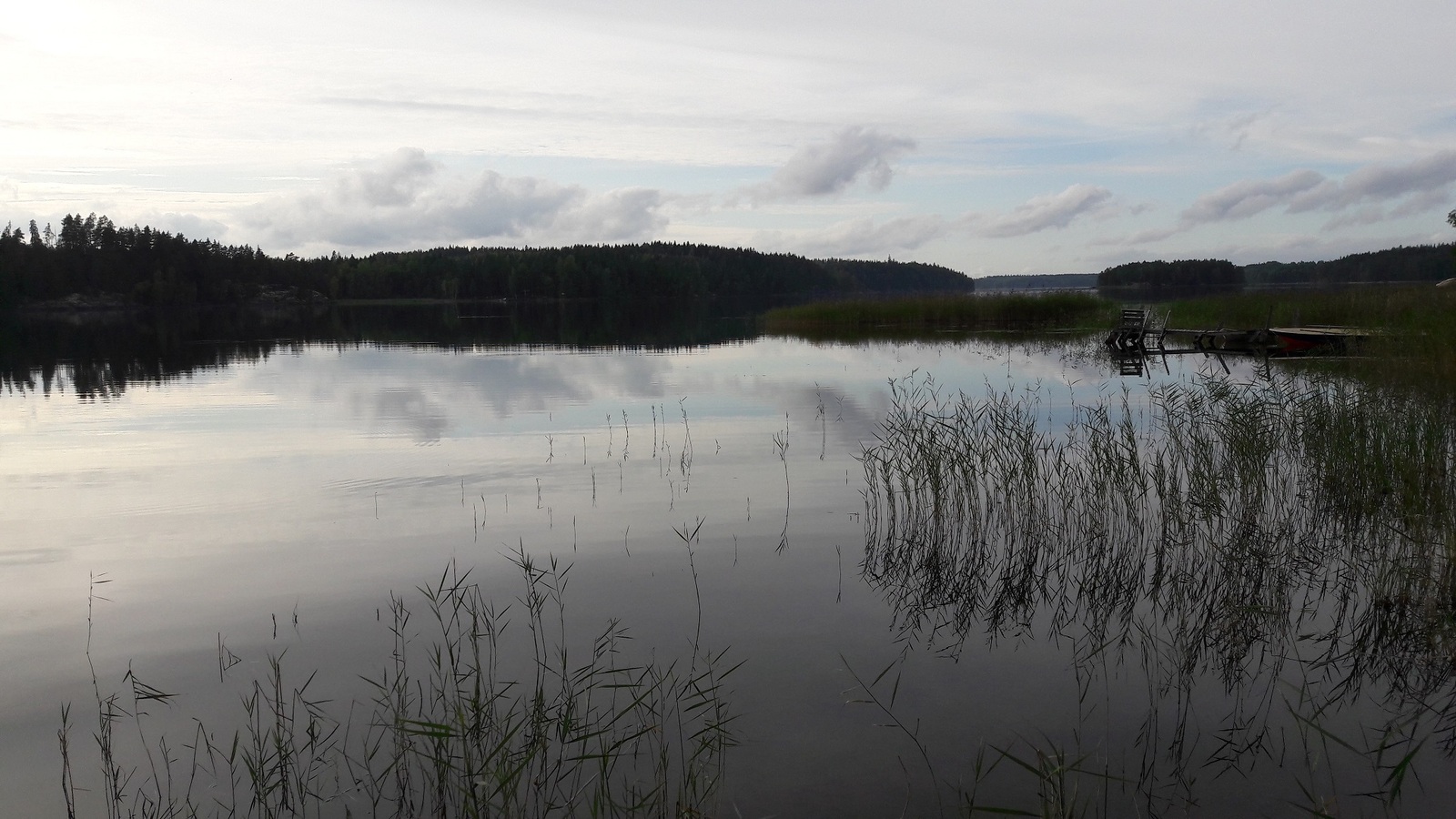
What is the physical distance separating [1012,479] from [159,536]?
959 centimetres

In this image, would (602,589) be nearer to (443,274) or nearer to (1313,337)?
(1313,337)

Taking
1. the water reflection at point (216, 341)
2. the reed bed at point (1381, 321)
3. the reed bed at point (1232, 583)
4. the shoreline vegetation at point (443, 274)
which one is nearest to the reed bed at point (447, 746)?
the reed bed at point (1232, 583)

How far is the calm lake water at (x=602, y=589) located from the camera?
5.26m

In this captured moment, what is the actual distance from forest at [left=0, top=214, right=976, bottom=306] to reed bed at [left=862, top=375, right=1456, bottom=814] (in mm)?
117752

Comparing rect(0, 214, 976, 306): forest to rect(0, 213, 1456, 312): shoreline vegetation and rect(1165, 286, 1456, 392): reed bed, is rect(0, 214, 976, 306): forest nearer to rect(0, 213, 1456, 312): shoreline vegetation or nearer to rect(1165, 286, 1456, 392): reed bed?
rect(0, 213, 1456, 312): shoreline vegetation

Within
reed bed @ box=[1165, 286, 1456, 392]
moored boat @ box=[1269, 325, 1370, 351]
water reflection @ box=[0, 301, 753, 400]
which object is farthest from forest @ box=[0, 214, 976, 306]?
moored boat @ box=[1269, 325, 1370, 351]

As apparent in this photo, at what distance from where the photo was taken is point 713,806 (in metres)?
4.92

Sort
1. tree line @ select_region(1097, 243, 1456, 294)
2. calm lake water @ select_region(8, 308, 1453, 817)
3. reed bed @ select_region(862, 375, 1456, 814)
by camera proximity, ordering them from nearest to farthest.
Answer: calm lake water @ select_region(8, 308, 1453, 817), reed bed @ select_region(862, 375, 1456, 814), tree line @ select_region(1097, 243, 1456, 294)

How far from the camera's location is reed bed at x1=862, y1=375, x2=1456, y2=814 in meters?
5.36

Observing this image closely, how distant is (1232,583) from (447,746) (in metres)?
6.43

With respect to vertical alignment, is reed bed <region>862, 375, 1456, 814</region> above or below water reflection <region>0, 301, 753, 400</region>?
below

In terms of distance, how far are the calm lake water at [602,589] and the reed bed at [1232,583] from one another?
0.06 metres

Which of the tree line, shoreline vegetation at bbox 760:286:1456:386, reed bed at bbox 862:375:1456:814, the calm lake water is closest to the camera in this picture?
the calm lake water

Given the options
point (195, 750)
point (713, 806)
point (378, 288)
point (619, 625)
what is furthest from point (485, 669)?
point (378, 288)
